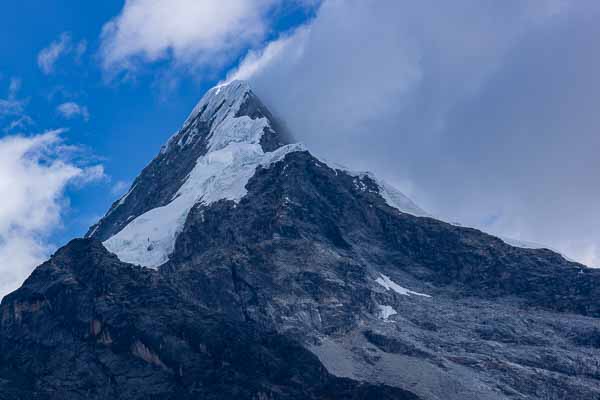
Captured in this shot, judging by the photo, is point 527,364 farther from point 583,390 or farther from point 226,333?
point 226,333

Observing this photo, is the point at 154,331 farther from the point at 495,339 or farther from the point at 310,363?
the point at 495,339

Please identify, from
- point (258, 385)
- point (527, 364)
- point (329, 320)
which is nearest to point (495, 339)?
point (527, 364)

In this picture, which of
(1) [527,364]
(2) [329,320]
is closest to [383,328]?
(2) [329,320]

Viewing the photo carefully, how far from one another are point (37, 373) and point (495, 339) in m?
83.8

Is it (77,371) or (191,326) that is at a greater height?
(191,326)

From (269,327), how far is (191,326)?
1489 centimetres

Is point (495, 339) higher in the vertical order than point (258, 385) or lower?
higher

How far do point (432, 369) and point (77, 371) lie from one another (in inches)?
2441

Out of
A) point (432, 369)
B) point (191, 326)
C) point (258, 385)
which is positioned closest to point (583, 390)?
point (432, 369)

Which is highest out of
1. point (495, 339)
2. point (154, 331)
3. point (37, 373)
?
point (495, 339)

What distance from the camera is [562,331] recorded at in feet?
651

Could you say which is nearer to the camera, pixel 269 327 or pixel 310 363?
pixel 310 363

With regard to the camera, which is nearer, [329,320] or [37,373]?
[37,373]

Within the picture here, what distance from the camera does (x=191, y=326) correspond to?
619ft
